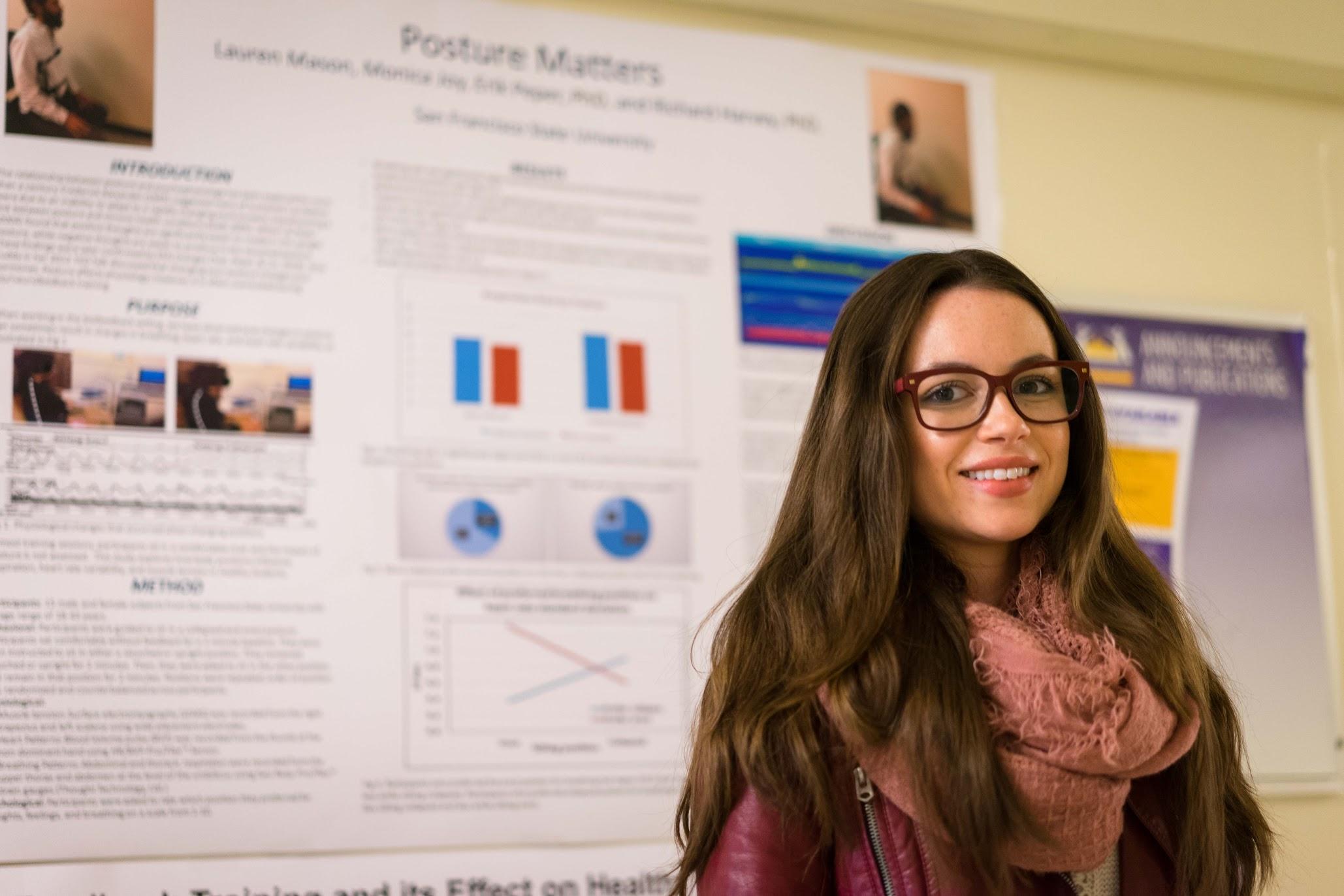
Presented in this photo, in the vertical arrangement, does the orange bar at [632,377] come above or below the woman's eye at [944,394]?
above

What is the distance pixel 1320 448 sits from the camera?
3.22m

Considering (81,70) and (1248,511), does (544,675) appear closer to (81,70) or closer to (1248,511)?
(81,70)

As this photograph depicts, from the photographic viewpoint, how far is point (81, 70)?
244cm

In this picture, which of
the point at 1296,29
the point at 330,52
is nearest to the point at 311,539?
the point at 330,52

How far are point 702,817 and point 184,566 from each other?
137 centimetres

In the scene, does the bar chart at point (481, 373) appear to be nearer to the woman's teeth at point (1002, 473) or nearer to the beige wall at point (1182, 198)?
the beige wall at point (1182, 198)

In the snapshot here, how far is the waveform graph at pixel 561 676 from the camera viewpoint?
252 cm

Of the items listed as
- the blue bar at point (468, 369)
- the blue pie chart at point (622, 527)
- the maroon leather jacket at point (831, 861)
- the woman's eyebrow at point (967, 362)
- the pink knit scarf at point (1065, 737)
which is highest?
the blue bar at point (468, 369)

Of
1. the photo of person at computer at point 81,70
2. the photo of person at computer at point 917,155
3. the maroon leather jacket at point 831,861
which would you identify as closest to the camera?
the maroon leather jacket at point 831,861

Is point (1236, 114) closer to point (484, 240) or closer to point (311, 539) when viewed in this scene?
point (484, 240)

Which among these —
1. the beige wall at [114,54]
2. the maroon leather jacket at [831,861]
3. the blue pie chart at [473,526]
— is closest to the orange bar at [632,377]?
the blue pie chart at [473,526]

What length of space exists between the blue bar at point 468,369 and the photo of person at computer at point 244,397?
26cm

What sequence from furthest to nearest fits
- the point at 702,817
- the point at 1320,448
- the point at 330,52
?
the point at 1320,448
the point at 330,52
the point at 702,817

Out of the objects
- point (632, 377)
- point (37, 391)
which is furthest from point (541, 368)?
point (37, 391)
